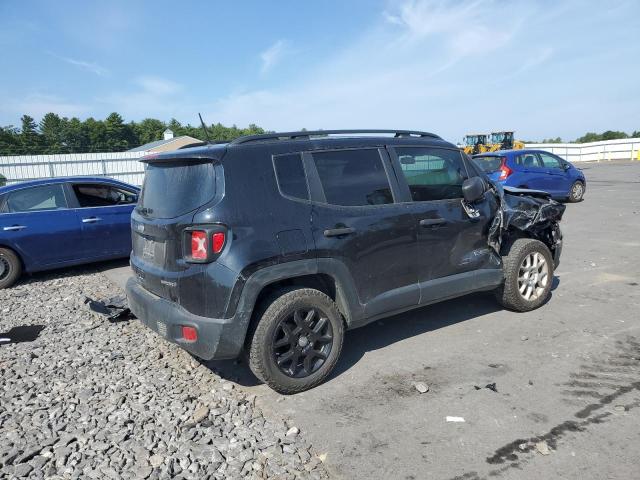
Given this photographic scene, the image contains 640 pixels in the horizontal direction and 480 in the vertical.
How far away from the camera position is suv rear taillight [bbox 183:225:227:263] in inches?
125

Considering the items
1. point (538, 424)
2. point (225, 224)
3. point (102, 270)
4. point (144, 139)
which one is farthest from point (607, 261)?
point (144, 139)

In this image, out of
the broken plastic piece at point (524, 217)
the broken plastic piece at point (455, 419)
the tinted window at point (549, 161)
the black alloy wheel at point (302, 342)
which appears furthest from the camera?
the tinted window at point (549, 161)

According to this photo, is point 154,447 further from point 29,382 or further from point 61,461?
point 29,382

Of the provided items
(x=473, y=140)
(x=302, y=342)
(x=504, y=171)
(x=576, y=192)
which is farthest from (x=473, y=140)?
(x=302, y=342)

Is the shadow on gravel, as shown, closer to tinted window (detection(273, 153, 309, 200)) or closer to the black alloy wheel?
the black alloy wheel

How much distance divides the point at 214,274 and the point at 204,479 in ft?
4.09

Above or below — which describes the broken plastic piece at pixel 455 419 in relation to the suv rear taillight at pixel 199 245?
below

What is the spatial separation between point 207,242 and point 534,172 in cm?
1214

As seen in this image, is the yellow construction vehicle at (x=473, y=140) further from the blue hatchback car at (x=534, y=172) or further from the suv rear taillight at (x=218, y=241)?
the suv rear taillight at (x=218, y=241)

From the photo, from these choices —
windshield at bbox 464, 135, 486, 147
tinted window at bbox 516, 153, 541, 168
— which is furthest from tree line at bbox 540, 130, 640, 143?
tinted window at bbox 516, 153, 541, 168

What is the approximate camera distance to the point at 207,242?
10.4 ft

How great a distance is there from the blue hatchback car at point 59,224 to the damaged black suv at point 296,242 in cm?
392

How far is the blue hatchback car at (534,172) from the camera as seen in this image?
12.5 meters

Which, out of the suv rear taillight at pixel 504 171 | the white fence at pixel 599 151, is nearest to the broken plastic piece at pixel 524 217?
the suv rear taillight at pixel 504 171
